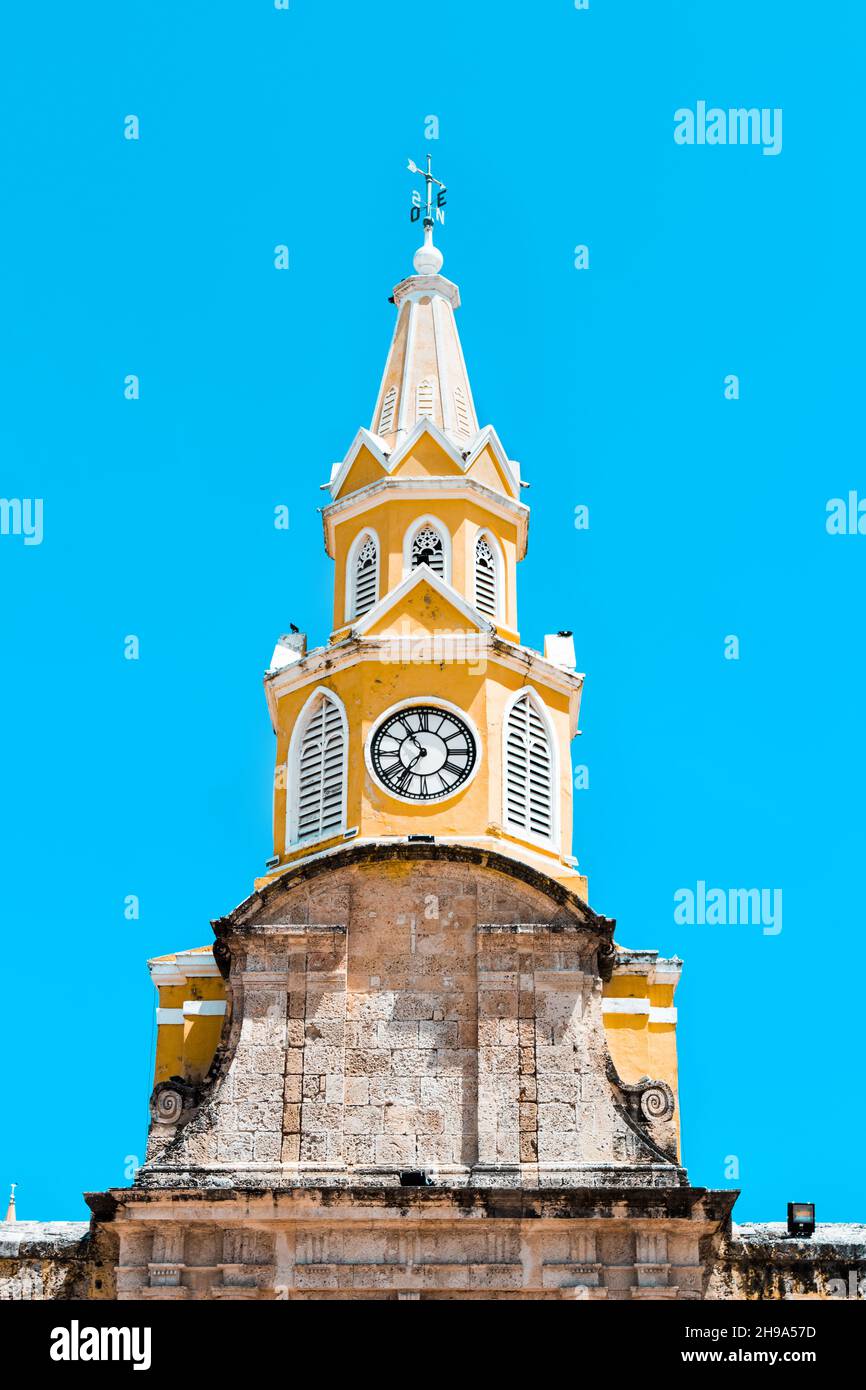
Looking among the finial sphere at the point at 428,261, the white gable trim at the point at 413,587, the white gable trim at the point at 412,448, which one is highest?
the finial sphere at the point at 428,261

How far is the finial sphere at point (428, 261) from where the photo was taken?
48094 mm

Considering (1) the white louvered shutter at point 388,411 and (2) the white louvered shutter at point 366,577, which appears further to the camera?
(1) the white louvered shutter at point 388,411

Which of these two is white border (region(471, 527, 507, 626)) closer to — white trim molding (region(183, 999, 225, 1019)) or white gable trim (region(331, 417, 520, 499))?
white gable trim (region(331, 417, 520, 499))

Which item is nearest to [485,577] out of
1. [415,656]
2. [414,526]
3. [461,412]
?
[414,526]

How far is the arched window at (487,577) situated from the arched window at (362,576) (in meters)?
1.92

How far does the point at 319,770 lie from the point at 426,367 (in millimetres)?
9951

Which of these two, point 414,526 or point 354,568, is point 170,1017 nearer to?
point 354,568

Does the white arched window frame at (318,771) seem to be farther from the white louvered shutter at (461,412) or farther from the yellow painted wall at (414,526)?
the white louvered shutter at (461,412)

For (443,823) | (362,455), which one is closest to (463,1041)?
(443,823)

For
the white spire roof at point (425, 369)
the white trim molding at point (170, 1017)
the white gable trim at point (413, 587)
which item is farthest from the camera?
the white spire roof at point (425, 369)

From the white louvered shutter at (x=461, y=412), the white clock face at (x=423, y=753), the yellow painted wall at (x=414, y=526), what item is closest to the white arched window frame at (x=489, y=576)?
the yellow painted wall at (x=414, y=526)

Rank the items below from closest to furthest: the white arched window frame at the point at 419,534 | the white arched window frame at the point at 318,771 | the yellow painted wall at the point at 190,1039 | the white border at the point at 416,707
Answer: the yellow painted wall at the point at 190,1039 → the white border at the point at 416,707 → the white arched window frame at the point at 318,771 → the white arched window frame at the point at 419,534

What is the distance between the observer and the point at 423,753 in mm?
39781
